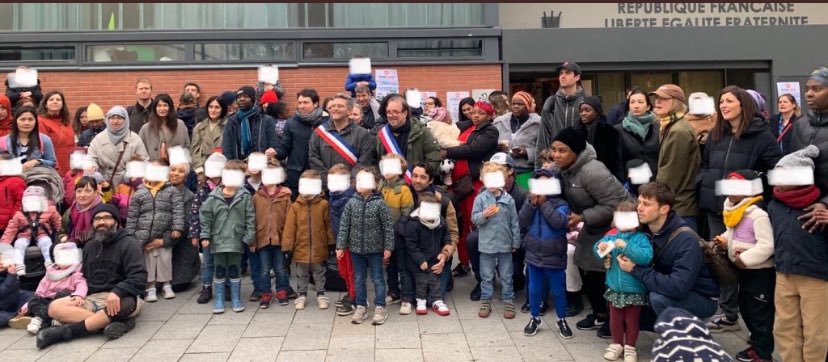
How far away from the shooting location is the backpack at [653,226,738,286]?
4.82 metres

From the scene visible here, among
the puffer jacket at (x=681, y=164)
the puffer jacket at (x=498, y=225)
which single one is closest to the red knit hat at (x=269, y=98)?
the puffer jacket at (x=498, y=225)

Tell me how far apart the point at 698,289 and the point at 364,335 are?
272 centimetres

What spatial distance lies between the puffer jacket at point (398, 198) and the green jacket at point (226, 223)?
135cm

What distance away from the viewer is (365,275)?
6.18 metres

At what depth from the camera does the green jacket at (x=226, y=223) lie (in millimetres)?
6363

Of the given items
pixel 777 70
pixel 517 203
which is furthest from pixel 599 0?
pixel 517 203

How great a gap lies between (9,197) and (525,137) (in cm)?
530

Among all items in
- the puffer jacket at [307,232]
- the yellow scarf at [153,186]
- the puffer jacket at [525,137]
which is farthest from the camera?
the puffer jacket at [525,137]

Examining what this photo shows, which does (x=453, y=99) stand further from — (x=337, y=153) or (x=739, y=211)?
(x=739, y=211)

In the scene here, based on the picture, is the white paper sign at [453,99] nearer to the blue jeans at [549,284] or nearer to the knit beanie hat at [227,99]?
the knit beanie hat at [227,99]

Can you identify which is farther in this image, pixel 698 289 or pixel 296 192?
pixel 296 192

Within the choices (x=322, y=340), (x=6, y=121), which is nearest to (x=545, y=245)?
(x=322, y=340)

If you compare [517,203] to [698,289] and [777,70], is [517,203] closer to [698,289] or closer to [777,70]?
[698,289]

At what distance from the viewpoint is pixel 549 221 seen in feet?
18.2
